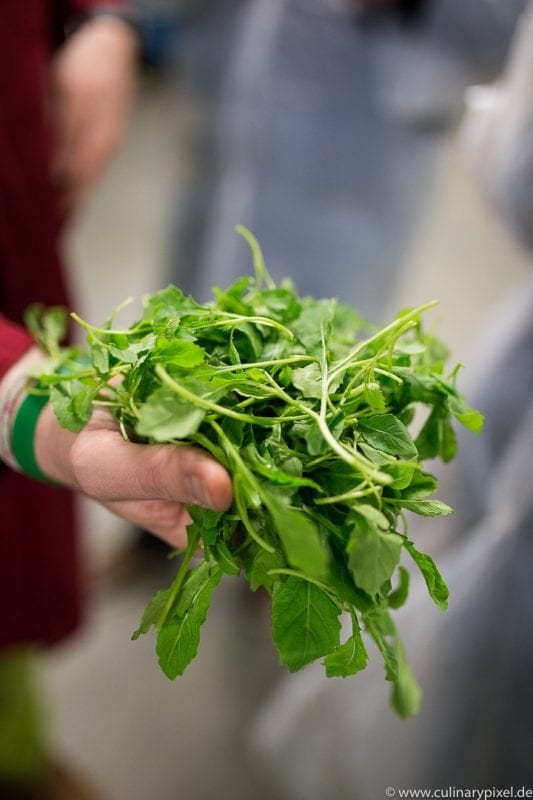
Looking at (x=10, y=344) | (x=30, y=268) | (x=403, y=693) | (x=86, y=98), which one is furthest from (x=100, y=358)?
(x=86, y=98)

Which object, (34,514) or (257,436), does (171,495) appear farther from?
(34,514)

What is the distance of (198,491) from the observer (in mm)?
313

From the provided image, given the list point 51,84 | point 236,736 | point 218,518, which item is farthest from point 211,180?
point 218,518

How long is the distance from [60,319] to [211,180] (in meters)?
0.83

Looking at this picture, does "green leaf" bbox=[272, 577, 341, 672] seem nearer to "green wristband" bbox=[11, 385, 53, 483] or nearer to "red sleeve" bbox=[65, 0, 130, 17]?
"green wristband" bbox=[11, 385, 53, 483]

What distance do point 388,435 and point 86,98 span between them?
0.63 m

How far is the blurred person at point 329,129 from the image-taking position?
102 centimetres

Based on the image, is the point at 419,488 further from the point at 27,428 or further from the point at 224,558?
the point at 27,428

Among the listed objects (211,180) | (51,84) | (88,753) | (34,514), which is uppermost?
(51,84)

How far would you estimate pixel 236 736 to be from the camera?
3.22ft

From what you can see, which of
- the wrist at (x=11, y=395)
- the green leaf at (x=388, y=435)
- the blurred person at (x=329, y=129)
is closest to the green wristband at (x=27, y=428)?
the wrist at (x=11, y=395)

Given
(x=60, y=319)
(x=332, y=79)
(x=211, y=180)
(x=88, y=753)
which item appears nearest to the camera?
(x=60, y=319)

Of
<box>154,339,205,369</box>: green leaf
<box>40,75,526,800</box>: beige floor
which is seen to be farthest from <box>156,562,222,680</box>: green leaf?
<box>40,75,526,800</box>: beige floor

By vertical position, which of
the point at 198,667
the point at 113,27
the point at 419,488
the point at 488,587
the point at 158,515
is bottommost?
the point at 198,667
